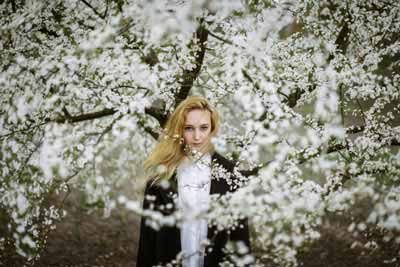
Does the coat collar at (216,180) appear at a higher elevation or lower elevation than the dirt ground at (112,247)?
lower

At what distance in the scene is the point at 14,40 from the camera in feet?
12.5

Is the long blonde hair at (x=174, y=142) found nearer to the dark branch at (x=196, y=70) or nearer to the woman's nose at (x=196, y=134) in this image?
the woman's nose at (x=196, y=134)

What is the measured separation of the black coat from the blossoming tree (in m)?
0.32

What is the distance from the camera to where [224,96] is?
16.6 feet

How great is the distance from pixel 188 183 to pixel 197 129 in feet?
1.69

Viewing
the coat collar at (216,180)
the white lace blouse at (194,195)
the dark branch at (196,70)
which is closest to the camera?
the white lace blouse at (194,195)

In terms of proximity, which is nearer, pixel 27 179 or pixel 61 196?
pixel 27 179

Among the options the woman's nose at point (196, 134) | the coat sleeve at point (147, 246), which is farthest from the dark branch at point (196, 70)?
the coat sleeve at point (147, 246)

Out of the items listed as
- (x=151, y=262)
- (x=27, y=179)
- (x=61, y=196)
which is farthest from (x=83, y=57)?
(x=61, y=196)

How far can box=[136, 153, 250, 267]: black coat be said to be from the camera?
11.7 feet

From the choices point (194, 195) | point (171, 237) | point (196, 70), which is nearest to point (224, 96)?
point (196, 70)

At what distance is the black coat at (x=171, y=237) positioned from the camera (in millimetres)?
3564

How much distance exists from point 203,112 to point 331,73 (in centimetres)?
126

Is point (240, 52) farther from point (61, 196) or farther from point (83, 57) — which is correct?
point (61, 196)
